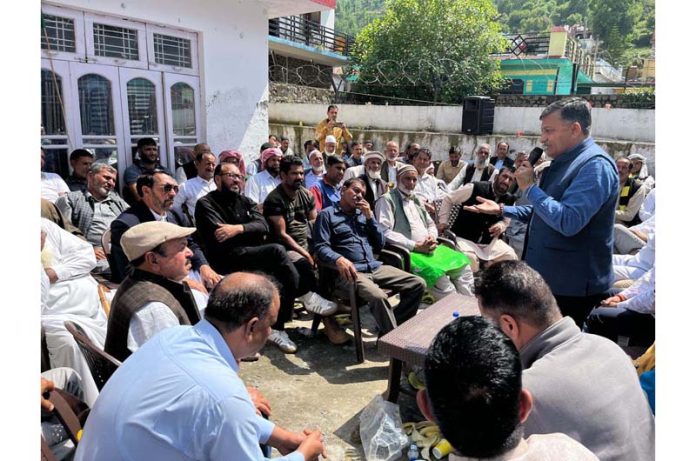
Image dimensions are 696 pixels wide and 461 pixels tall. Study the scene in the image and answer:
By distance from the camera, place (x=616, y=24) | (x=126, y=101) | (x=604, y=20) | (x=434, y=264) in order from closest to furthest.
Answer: (x=434, y=264)
(x=126, y=101)
(x=616, y=24)
(x=604, y=20)

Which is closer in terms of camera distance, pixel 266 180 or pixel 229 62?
pixel 266 180

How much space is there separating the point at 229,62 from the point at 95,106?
2.14 metres

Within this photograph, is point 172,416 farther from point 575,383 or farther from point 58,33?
point 58,33

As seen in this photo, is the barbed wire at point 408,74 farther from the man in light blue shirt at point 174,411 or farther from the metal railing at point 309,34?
the man in light blue shirt at point 174,411

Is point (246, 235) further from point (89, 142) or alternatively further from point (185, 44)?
point (185, 44)

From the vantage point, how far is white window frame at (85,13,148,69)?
5652 mm

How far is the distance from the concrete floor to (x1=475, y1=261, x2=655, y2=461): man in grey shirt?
148cm

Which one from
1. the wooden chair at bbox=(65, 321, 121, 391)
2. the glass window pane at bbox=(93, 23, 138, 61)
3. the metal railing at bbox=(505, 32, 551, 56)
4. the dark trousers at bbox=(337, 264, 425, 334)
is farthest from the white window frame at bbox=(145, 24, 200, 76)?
the metal railing at bbox=(505, 32, 551, 56)

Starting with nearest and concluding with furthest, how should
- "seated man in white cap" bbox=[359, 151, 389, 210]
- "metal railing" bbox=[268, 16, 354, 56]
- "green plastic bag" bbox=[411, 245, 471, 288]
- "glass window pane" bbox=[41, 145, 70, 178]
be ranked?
"green plastic bag" bbox=[411, 245, 471, 288] < "glass window pane" bbox=[41, 145, 70, 178] < "seated man in white cap" bbox=[359, 151, 389, 210] < "metal railing" bbox=[268, 16, 354, 56]

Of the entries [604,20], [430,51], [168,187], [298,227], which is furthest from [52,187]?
[604,20]

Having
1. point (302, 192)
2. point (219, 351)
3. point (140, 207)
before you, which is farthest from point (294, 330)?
point (219, 351)

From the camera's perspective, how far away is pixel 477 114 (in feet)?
38.2

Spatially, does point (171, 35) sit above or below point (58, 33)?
above

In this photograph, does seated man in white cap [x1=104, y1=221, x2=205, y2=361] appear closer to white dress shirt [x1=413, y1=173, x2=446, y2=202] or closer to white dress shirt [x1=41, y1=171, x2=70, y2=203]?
white dress shirt [x1=41, y1=171, x2=70, y2=203]
